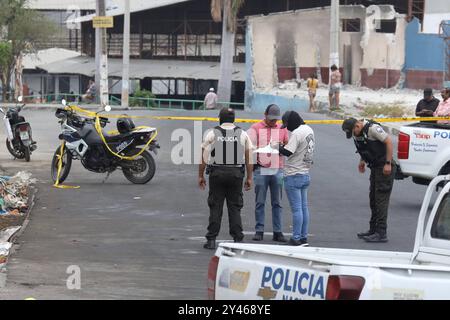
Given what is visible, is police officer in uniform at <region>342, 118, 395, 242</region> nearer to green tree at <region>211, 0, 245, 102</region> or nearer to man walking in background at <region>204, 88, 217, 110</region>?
man walking in background at <region>204, 88, 217, 110</region>

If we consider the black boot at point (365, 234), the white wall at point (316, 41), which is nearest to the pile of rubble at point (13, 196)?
the black boot at point (365, 234)

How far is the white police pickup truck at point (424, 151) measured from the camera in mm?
15930

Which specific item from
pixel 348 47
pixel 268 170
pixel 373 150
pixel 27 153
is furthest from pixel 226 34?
pixel 268 170

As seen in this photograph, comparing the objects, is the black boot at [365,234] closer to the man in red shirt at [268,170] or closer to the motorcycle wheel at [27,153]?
the man in red shirt at [268,170]

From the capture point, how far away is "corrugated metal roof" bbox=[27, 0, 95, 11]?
2894 inches

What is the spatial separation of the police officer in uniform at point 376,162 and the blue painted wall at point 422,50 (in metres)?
34.7

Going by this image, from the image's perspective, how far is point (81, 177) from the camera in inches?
789

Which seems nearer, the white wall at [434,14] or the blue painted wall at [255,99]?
the blue painted wall at [255,99]

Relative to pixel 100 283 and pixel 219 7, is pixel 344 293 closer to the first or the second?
pixel 100 283

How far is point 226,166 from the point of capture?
12023 millimetres

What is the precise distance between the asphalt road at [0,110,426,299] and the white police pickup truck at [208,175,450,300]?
8.38 feet

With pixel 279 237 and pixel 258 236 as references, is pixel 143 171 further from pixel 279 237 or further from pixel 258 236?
pixel 279 237

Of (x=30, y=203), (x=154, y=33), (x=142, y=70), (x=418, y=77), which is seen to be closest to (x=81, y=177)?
(x=30, y=203)

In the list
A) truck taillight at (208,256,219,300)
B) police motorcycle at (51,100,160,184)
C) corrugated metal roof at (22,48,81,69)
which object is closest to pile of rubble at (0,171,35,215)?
police motorcycle at (51,100,160,184)
